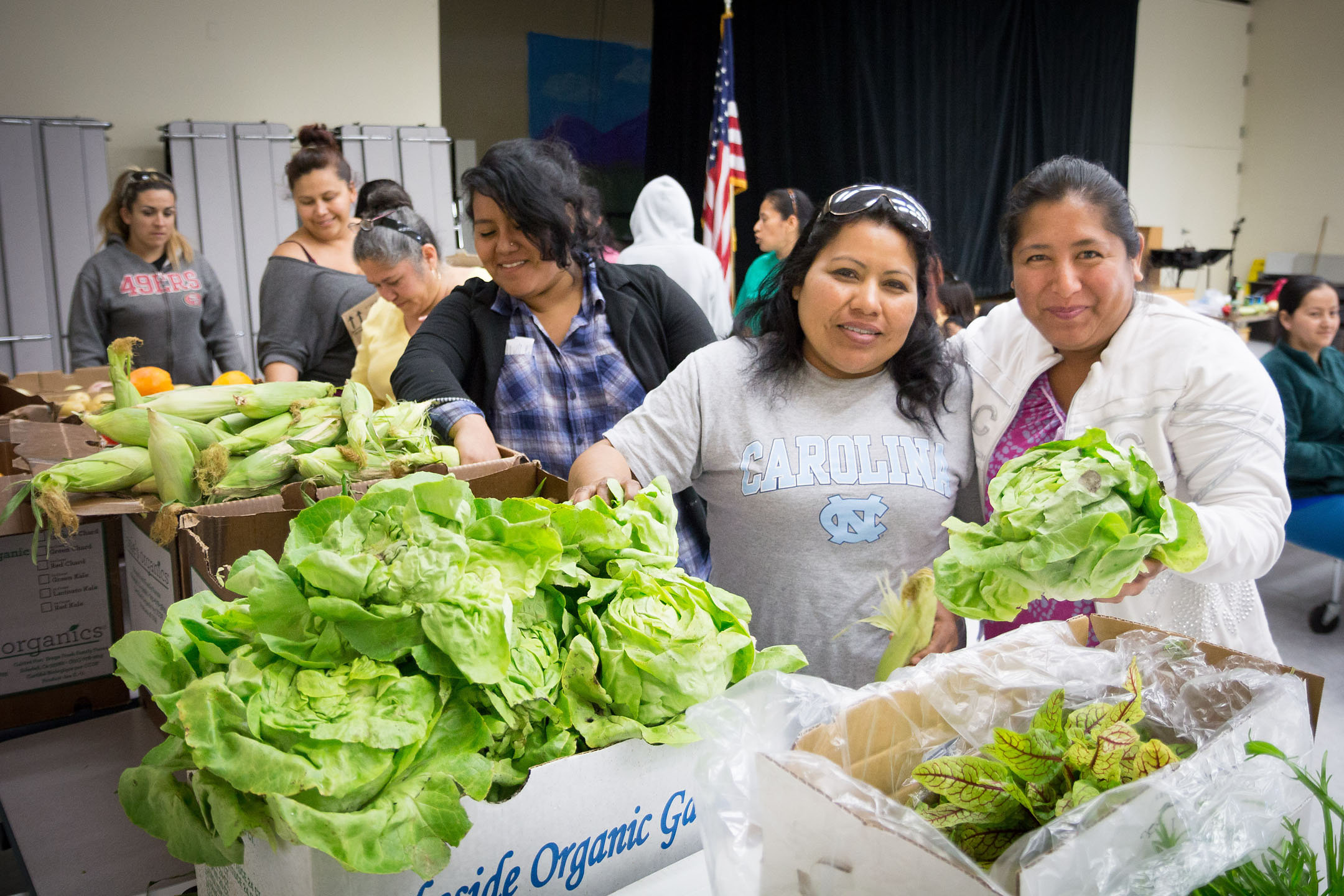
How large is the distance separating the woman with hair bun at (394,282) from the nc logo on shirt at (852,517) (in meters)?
1.11

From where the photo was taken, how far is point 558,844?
2.80ft

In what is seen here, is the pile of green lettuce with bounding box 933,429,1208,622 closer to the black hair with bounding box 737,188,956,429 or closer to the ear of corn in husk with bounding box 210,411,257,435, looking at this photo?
the black hair with bounding box 737,188,956,429

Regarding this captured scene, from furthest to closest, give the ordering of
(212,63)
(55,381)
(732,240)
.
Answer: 1. (732,240)
2. (212,63)
3. (55,381)

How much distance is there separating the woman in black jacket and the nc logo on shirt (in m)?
0.39

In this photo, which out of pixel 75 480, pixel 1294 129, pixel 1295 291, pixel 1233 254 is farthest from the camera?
pixel 1233 254

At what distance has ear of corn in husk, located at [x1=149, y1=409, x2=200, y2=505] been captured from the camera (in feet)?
4.32

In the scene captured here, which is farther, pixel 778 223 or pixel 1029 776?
pixel 778 223

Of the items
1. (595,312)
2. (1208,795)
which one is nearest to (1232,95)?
(595,312)

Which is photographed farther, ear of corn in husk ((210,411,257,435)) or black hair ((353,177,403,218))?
black hair ((353,177,403,218))

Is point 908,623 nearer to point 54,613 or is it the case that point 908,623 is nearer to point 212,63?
point 54,613

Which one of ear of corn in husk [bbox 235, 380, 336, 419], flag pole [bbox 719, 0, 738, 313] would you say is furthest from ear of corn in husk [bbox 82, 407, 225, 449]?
flag pole [bbox 719, 0, 738, 313]

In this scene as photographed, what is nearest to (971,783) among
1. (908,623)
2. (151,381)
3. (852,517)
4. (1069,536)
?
(1069,536)

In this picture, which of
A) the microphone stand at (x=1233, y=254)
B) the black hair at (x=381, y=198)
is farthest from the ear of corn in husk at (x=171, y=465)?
the microphone stand at (x=1233, y=254)

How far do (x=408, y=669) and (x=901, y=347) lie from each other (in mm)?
1048
